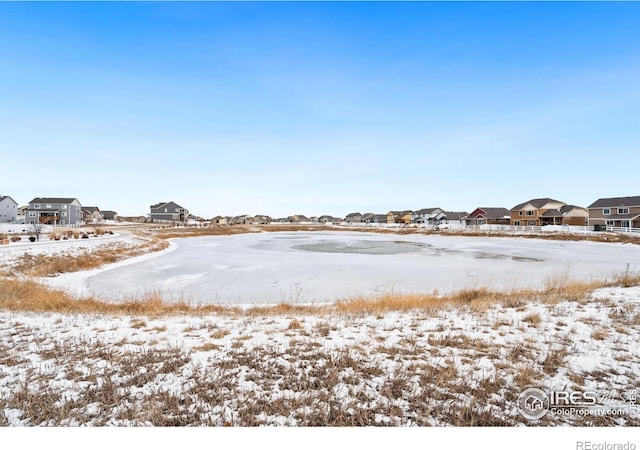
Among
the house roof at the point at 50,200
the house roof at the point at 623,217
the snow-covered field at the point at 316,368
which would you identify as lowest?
the snow-covered field at the point at 316,368

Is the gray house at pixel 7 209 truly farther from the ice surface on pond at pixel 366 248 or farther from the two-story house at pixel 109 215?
the ice surface on pond at pixel 366 248

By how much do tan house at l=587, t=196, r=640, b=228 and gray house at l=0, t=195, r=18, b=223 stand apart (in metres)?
112

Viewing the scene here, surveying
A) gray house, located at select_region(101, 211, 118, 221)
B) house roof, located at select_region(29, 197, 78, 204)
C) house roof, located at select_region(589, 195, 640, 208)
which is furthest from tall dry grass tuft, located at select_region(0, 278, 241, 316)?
gray house, located at select_region(101, 211, 118, 221)

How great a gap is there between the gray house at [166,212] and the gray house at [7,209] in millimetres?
38986

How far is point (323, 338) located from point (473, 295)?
5889mm

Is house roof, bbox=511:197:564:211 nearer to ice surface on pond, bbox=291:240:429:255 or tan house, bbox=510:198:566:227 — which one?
tan house, bbox=510:198:566:227

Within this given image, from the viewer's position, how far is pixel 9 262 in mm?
14828

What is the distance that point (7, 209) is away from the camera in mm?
58312

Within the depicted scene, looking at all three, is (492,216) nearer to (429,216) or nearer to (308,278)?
(429,216)

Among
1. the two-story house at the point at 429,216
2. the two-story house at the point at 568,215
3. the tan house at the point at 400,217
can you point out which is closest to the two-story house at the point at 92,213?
the tan house at the point at 400,217

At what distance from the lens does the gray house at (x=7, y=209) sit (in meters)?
56.8

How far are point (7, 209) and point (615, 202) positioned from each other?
114979 mm
